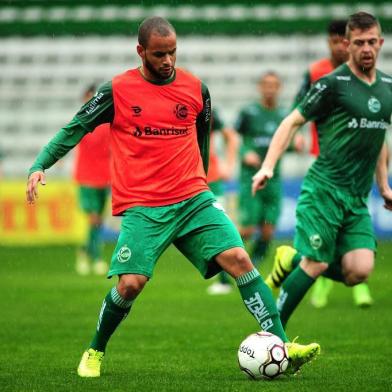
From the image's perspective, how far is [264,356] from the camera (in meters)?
6.33

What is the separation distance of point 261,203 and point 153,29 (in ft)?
25.6

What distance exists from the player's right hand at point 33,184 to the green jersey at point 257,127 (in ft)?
25.3

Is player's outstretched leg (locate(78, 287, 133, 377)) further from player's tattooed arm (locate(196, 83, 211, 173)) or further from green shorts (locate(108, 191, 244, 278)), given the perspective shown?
player's tattooed arm (locate(196, 83, 211, 173))

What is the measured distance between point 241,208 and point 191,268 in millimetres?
2677

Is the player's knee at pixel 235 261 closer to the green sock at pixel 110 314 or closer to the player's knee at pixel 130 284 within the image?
the player's knee at pixel 130 284

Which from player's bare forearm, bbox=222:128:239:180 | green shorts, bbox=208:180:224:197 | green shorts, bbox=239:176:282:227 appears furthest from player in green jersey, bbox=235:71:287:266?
green shorts, bbox=208:180:224:197

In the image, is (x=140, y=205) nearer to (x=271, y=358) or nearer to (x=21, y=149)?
(x=271, y=358)

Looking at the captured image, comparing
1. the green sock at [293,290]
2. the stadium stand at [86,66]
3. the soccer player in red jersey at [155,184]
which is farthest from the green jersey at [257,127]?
the stadium stand at [86,66]

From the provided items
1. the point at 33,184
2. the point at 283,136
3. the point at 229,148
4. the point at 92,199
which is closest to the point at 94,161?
the point at 92,199

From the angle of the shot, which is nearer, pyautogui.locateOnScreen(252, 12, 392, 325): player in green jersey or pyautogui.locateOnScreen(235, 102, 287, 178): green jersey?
pyautogui.locateOnScreen(252, 12, 392, 325): player in green jersey

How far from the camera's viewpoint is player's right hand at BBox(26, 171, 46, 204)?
Result: 21.0 feet

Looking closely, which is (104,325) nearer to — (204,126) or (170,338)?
(204,126)

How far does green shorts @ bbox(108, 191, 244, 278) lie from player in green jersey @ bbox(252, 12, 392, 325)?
115 centimetres

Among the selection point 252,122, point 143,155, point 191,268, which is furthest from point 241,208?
point 143,155
